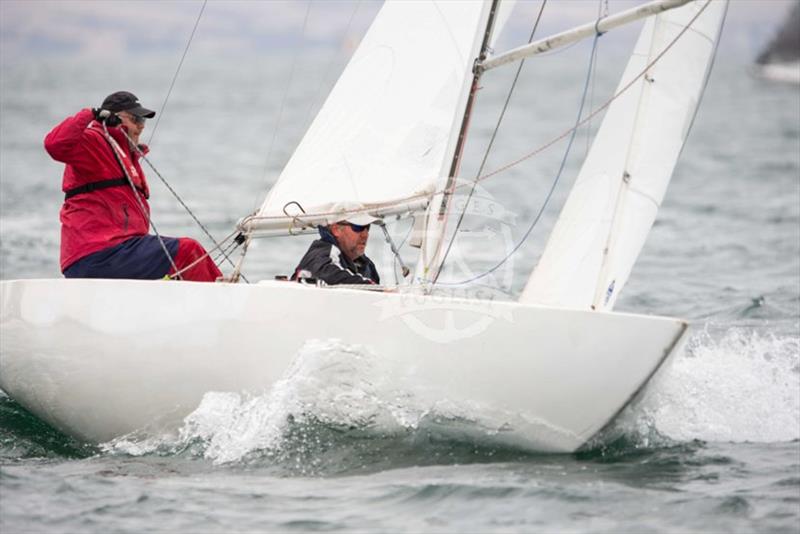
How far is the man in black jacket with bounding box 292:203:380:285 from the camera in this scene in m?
5.88

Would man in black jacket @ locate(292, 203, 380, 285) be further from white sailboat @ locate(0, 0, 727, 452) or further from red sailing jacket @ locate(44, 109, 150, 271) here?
red sailing jacket @ locate(44, 109, 150, 271)

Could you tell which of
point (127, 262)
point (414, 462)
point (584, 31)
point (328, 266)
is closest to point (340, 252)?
point (328, 266)

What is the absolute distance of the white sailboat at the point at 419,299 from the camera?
5.15m

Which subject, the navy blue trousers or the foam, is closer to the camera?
the foam

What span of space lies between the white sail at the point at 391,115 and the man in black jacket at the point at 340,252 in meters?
0.10

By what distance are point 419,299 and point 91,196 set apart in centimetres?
176

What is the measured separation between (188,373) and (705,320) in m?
4.32

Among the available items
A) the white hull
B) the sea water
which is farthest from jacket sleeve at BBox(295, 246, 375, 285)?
the sea water

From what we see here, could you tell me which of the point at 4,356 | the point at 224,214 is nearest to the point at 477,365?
the point at 4,356

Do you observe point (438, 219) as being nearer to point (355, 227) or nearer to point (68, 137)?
point (355, 227)

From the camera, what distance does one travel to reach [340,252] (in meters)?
6.03

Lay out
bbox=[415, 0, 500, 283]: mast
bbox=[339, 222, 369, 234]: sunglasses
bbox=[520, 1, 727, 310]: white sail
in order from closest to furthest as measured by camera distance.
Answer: bbox=[520, 1, 727, 310]: white sail → bbox=[415, 0, 500, 283]: mast → bbox=[339, 222, 369, 234]: sunglasses

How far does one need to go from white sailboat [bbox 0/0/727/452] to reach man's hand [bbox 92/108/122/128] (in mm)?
782

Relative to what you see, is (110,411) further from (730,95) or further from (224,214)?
(730,95)
